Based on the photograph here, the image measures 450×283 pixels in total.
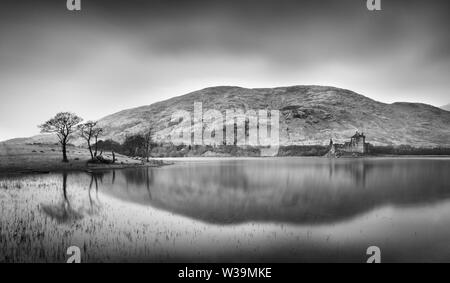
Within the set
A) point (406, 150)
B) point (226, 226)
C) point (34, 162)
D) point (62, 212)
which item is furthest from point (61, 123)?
point (406, 150)

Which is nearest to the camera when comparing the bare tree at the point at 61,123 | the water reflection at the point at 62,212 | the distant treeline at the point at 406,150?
the water reflection at the point at 62,212

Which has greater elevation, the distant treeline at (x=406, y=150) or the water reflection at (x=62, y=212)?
the water reflection at (x=62, y=212)

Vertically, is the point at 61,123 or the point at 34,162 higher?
the point at 61,123

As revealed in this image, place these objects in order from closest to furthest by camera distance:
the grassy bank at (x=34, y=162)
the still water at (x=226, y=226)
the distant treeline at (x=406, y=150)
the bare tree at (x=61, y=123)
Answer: the still water at (x=226, y=226) < the grassy bank at (x=34, y=162) < the bare tree at (x=61, y=123) < the distant treeline at (x=406, y=150)

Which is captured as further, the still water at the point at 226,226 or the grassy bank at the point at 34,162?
the grassy bank at the point at 34,162

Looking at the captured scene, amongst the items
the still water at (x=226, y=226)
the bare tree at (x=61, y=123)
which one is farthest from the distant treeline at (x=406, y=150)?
the bare tree at (x=61, y=123)

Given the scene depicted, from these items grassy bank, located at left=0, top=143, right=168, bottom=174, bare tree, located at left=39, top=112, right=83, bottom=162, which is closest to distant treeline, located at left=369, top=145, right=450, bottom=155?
grassy bank, located at left=0, top=143, right=168, bottom=174

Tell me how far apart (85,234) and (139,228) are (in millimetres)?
2420

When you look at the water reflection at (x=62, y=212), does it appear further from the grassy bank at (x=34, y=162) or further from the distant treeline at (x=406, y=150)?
the distant treeline at (x=406, y=150)

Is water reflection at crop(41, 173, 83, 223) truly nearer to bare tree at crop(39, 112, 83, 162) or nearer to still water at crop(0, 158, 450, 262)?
still water at crop(0, 158, 450, 262)

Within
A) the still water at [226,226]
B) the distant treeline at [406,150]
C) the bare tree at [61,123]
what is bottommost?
the distant treeline at [406,150]

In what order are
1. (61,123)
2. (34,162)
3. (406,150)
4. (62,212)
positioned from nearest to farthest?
(62,212), (34,162), (61,123), (406,150)

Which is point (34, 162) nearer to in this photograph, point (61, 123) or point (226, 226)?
point (61, 123)
